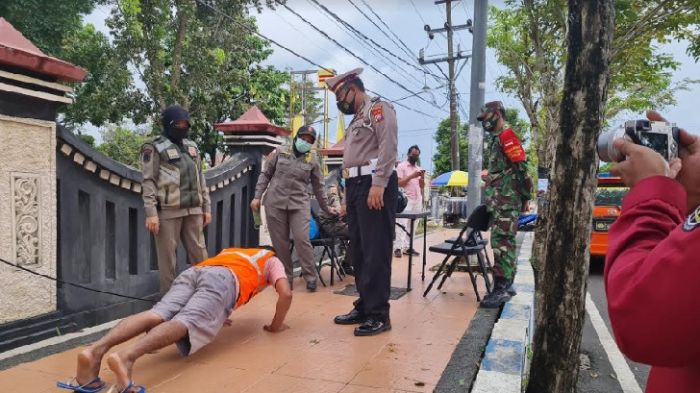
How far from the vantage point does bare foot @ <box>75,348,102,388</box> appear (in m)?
2.51

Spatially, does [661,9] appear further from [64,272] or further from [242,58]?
[242,58]

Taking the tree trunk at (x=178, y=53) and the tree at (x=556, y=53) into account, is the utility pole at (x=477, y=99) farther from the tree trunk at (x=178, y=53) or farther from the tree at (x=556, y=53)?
the tree trunk at (x=178, y=53)

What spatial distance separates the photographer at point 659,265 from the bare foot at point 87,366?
7.94ft

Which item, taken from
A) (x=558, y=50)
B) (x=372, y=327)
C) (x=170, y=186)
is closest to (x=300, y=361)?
(x=372, y=327)

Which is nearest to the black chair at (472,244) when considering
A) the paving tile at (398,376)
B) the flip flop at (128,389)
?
the paving tile at (398,376)

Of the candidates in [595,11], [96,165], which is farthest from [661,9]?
[96,165]

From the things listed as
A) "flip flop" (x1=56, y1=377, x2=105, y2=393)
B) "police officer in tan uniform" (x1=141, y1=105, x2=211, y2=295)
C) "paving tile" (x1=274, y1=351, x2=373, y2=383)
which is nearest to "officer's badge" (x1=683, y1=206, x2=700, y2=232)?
"paving tile" (x1=274, y1=351, x2=373, y2=383)

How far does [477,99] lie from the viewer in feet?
22.2

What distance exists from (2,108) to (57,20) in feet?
43.4

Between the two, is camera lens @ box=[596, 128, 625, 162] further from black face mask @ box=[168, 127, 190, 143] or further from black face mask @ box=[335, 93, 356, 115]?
black face mask @ box=[168, 127, 190, 143]

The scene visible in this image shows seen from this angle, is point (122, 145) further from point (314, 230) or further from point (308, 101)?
point (314, 230)

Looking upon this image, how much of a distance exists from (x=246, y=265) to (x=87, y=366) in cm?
113

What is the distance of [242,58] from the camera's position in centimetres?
1495

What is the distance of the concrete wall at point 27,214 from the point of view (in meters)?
3.17
